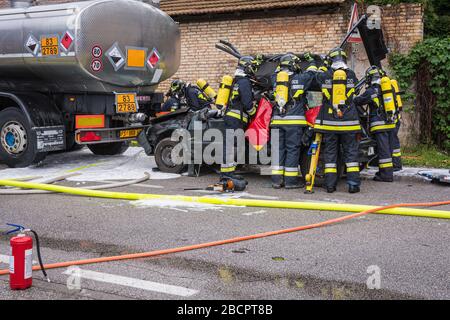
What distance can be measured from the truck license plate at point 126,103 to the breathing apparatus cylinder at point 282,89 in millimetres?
3005

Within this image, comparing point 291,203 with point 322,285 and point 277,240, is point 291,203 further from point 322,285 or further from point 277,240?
point 322,285

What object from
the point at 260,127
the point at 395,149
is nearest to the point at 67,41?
the point at 260,127

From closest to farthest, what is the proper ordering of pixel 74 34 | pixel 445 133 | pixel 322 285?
pixel 322 285
pixel 74 34
pixel 445 133

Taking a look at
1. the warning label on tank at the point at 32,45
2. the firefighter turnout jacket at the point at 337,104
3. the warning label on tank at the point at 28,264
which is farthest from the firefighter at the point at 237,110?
the warning label on tank at the point at 28,264

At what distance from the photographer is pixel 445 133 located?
38.6 ft

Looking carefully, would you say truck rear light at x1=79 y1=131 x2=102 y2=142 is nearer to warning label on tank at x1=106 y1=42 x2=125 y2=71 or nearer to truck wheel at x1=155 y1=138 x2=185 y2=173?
truck wheel at x1=155 y1=138 x2=185 y2=173

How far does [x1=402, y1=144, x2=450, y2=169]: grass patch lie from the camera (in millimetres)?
10297

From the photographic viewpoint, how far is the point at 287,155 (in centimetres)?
801

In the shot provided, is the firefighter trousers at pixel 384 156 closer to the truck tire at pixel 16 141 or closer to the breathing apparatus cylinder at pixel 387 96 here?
the breathing apparatus cylinder at pixel 387 96

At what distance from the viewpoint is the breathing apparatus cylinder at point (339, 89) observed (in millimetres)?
7531

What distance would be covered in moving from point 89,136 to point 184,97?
2.61 m

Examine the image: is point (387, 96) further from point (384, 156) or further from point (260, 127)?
point (260, 127)

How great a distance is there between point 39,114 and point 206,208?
4.33 m
